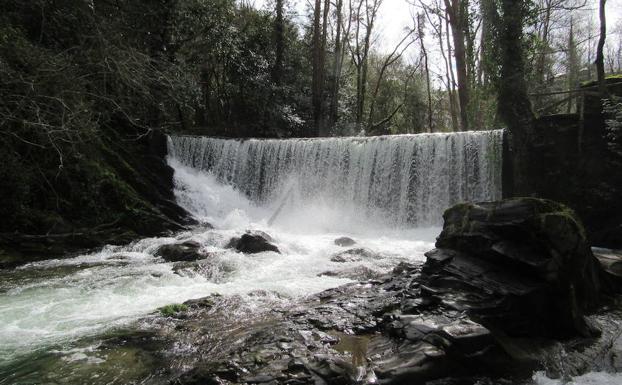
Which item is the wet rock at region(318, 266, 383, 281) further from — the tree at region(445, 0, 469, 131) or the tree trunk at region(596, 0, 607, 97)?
the tree at region(445, 0, 469, 131)

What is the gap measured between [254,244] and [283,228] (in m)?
3.92

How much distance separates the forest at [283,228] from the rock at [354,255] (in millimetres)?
66

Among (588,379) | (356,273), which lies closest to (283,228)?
(356,273)

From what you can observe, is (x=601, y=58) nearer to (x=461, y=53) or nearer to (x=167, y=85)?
(x=461, y=53)

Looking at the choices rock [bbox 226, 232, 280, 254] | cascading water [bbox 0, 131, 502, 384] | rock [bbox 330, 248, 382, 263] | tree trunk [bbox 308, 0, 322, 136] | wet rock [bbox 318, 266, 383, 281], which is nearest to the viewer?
cascading water [bbox 0, 131, 502, 384]

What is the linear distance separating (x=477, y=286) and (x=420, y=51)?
24732mm

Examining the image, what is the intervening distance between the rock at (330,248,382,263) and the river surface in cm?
15

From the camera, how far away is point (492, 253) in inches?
180

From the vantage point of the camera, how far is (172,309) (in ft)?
15.7

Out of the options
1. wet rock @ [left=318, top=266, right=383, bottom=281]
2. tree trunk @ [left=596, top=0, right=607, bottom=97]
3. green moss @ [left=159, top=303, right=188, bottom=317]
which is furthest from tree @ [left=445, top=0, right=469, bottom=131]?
green moss @ [left=159, top=303, right=188, bottom=317]

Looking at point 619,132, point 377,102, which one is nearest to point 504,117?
point 619,132

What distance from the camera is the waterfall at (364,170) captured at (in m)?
10.6

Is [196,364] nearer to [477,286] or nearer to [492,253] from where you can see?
[477,286]

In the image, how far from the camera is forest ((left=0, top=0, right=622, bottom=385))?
3.62m
